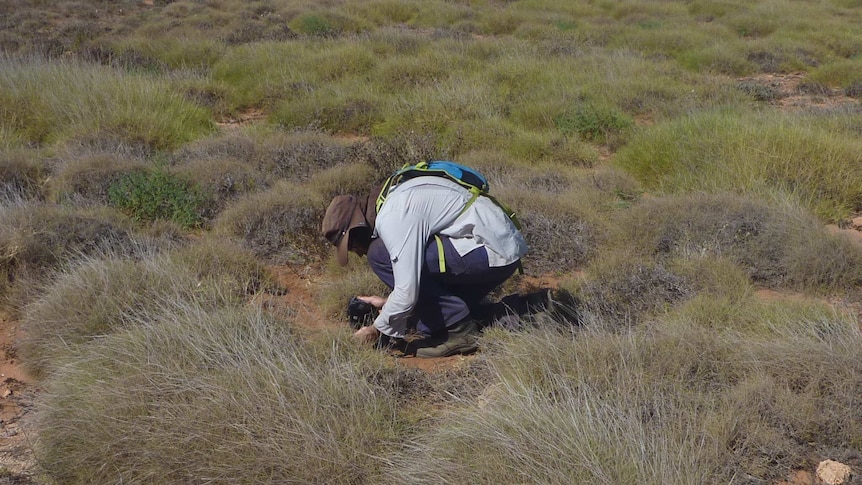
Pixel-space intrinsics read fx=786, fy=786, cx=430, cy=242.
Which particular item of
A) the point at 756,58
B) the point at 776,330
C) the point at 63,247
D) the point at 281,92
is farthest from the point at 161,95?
the point at 756,58

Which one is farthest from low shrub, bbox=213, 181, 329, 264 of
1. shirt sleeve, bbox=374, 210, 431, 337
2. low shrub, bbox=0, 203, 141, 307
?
shirt sleeve, bbox=374, 210, 431, 337

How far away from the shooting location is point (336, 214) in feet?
12.1

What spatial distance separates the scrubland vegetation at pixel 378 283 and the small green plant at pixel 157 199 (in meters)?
0.02

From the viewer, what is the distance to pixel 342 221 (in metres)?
3.70

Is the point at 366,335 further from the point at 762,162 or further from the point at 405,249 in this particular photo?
the point at 762,162

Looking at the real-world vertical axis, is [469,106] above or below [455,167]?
below

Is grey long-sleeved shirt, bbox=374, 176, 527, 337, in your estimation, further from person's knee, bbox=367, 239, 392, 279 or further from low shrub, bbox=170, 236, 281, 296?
low shrub, bbox=170, 236, 281, 296

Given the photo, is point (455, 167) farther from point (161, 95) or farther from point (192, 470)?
point (161, 95)

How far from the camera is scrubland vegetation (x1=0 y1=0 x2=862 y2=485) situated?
9.51 feet

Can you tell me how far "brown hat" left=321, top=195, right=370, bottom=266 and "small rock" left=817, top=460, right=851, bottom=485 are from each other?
2131mm

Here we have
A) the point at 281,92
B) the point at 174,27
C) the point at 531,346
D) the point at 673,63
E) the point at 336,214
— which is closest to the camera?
the point at 531,346

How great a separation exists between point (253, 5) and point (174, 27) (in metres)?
3.26

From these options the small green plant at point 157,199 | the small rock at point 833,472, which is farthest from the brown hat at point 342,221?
the small green plant at point 157,199

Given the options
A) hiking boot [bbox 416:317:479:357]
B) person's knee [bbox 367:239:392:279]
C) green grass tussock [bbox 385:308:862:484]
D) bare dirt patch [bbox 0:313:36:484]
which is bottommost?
bare dirt patch [bbox 0:313:36:484]
